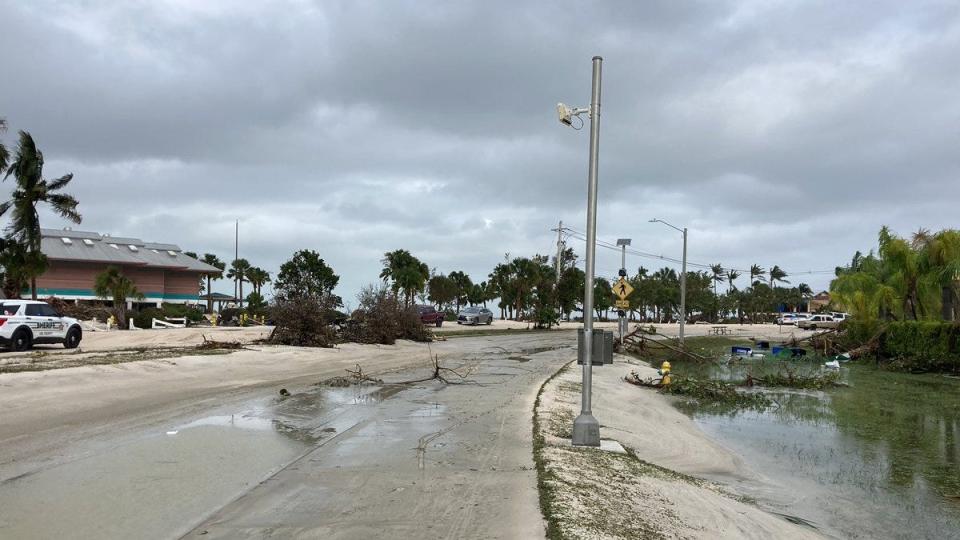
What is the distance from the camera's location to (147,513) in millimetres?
6582

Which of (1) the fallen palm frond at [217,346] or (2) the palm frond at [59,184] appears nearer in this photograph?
(1) the fallen palm frond at [217,346]

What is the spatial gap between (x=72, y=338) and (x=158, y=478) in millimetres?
20469

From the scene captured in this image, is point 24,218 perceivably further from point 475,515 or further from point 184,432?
point 475,515

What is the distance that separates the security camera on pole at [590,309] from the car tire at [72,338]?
21.2 meters

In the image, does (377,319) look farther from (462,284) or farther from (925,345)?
(462,284)

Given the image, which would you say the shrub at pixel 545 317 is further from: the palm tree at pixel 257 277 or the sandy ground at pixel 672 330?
the palm tree at pixel 257 277

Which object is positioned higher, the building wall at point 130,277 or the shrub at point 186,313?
the building wall at point 130,277

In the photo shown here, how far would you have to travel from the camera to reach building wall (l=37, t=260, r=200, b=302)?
62906 mm

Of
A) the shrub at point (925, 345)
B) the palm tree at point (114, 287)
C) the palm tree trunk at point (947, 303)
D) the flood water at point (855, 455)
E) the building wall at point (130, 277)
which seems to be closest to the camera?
the flood water at point (855, 455)

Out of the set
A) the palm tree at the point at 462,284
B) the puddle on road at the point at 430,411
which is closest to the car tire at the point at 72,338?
the puddle on road at the point at 430,411

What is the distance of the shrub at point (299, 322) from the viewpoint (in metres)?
29.3

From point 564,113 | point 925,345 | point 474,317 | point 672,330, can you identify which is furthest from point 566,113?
point 672,330

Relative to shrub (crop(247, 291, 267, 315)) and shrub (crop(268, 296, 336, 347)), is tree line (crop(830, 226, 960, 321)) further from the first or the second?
shrub (crop(247, 291, 267, 315))

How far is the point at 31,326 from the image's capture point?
23609mm
